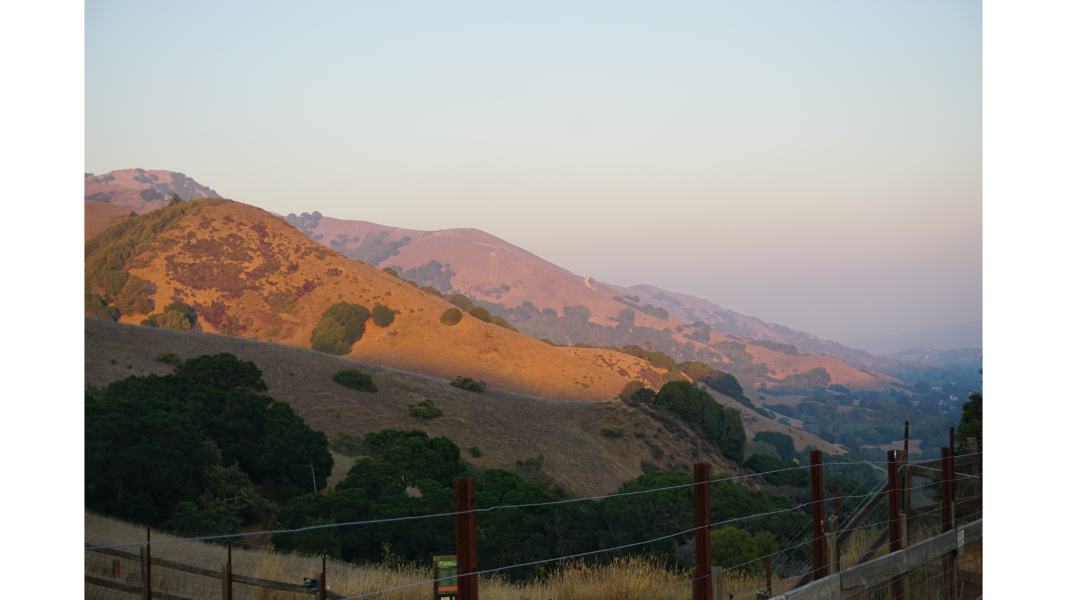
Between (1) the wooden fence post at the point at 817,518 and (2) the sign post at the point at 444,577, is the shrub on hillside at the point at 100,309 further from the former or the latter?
(1) the wooden fence post at the point at 817,518

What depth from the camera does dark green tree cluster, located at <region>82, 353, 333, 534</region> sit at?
18078mm

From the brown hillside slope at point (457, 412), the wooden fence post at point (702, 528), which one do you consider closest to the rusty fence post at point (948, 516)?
the wooden fence post at point (702, 528)

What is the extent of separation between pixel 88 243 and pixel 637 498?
74135 millimetres

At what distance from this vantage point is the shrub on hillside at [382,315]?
67312 millimetres

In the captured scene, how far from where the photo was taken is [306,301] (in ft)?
235

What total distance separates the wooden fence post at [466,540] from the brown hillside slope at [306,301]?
5593cm

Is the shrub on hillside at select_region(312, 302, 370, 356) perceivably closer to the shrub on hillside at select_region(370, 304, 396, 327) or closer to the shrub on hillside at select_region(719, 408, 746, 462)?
the shrub on hillside at select_region(370, 304, 396, 327)

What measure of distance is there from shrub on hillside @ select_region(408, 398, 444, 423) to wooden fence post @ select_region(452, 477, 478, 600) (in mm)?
36466

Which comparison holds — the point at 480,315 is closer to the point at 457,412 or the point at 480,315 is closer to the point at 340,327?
the point at 340,327

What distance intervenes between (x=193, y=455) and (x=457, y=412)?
23.2 m

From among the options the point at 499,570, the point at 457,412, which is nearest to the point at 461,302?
the point at 457,412
